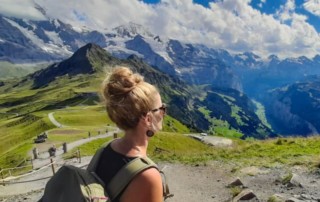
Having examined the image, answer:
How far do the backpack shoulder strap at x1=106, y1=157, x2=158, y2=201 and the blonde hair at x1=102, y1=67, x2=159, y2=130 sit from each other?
552mm

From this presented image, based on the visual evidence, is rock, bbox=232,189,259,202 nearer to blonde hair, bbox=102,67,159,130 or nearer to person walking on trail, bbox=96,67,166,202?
person walking on trail, bbox=96,67,166,202

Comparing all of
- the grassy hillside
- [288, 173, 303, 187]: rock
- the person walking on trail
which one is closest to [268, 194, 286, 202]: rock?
[288, 173, 303, 187]: rock

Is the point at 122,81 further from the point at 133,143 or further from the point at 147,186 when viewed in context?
the point at 147,186

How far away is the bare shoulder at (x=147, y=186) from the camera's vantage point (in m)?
3.62

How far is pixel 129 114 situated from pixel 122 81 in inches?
15.2

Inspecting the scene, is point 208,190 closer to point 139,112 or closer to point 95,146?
point 139,112

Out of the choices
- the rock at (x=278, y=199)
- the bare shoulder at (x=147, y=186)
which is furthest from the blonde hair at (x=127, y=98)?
the rock at (x=278, y=199)

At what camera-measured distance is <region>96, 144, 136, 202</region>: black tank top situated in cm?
403

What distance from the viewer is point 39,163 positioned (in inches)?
1993

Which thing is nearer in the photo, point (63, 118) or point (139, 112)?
point (139, 112)

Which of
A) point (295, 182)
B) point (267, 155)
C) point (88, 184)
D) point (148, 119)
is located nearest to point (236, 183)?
point (295, 182)

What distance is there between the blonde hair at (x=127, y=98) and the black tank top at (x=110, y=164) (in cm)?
35

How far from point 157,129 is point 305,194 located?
14503mm

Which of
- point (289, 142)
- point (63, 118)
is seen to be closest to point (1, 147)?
point (63, 118)
